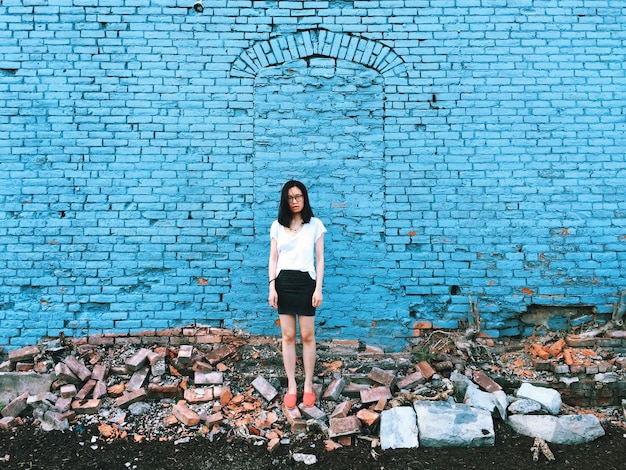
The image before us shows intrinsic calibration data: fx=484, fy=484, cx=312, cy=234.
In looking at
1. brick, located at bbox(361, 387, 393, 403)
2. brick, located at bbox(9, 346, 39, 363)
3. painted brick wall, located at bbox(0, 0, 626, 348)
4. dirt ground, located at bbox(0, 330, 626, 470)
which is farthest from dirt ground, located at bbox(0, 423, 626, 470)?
painted brick wall, located at bbox(0, 0, 626, 348)

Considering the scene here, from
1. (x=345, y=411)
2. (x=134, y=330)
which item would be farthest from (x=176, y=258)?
(x=345, y=411)

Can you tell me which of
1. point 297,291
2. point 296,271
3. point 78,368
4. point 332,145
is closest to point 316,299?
point 297,291

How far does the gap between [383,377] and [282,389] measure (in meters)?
0.87

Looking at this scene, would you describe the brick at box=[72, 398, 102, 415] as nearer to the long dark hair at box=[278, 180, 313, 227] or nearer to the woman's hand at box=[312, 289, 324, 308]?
the woman's hand at box=[312, 289, 324, 308]

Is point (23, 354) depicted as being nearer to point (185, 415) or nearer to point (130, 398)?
point (130, 398)

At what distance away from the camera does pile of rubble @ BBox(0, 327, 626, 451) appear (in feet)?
11.8

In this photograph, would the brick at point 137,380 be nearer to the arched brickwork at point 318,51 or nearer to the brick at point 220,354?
the brick at point 220,354

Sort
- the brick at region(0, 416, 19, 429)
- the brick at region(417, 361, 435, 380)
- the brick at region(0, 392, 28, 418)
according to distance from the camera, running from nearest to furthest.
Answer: the brick at region(0, 416, 19, 429)
the brick at region(0, 392, 28, 418)
the brick at region(417, 361, 435, 380)

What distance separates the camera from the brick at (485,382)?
3.93 metres

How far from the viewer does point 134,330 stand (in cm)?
455

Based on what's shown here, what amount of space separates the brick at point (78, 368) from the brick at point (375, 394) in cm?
236

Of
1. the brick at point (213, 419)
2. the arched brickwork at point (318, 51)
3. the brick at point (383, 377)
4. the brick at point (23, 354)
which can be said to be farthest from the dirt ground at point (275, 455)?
the arched brickwork at point (318, 51)

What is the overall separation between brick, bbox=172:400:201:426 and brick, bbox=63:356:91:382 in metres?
0.88

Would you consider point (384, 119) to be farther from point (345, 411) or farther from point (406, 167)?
point (345, 411)
